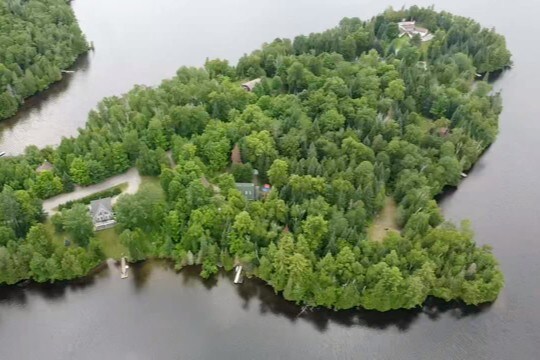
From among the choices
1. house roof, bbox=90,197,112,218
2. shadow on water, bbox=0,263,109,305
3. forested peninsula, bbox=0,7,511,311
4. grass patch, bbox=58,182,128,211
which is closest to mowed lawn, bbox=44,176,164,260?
forested peninsula, bbox=0,7,511,311

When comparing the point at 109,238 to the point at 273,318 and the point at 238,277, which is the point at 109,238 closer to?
the point at 238,277

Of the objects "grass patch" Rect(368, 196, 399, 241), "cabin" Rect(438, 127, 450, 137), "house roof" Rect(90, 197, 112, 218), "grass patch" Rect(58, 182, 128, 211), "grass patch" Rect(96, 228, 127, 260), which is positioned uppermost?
"house roof" Rect(90, 197, 112, 218)

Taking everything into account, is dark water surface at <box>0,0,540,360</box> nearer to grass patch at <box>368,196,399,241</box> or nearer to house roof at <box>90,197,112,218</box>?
house roof at <box>90,197,112,218</box>

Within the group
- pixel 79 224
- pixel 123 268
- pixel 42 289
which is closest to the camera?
pixel 42 289

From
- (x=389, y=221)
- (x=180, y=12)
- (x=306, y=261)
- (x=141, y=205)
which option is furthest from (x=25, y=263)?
(x=180, y=12)

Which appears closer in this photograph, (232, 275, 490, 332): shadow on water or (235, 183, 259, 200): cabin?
(232, 275, 490, 332): shadow on water

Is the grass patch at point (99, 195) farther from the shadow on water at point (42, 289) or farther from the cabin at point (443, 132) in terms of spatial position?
the cabin at point (443, 132)

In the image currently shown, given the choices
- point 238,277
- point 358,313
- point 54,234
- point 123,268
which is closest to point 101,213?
point 54,234
